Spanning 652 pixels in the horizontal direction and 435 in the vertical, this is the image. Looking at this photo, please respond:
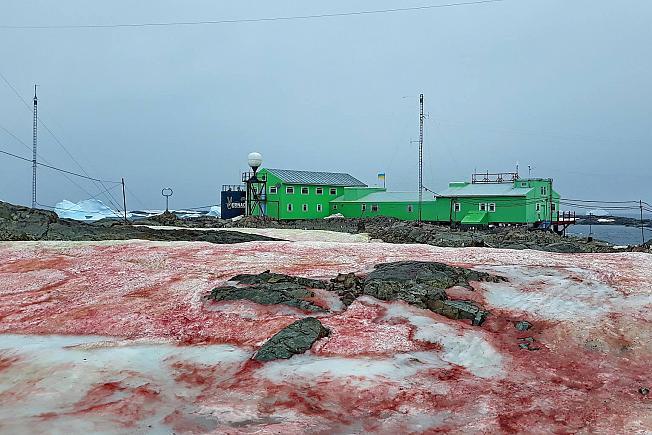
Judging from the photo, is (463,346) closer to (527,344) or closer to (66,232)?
(527,344)

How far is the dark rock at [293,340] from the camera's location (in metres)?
10.0

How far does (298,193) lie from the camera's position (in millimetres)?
64625

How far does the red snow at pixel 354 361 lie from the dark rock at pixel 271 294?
29cm

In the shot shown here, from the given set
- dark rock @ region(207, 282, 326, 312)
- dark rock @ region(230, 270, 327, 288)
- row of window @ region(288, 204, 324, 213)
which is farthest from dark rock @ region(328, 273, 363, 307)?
row of window @ region(288, 204, 324, 213)

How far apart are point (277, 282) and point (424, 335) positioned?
481 centimetres

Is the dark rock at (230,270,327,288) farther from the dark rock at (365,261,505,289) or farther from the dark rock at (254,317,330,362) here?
the dark rock at (254,317,330,362)

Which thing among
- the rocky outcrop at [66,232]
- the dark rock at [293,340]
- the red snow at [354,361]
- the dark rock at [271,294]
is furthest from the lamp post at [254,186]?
the dark rock at [293,340]

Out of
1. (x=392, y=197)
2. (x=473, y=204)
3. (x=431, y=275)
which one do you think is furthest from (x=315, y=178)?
(x=431, y=275)

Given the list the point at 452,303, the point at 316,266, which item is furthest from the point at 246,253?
the point at 452,303

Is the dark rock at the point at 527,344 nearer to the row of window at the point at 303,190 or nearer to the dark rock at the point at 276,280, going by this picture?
the dark rock at the point at 276,280

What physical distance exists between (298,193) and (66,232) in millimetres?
37171

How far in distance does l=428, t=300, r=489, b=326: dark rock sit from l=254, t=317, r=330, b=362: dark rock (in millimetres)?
2924

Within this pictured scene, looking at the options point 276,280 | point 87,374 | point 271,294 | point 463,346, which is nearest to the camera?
point 87,374

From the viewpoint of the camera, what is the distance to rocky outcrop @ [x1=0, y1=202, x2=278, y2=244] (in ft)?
92.5
